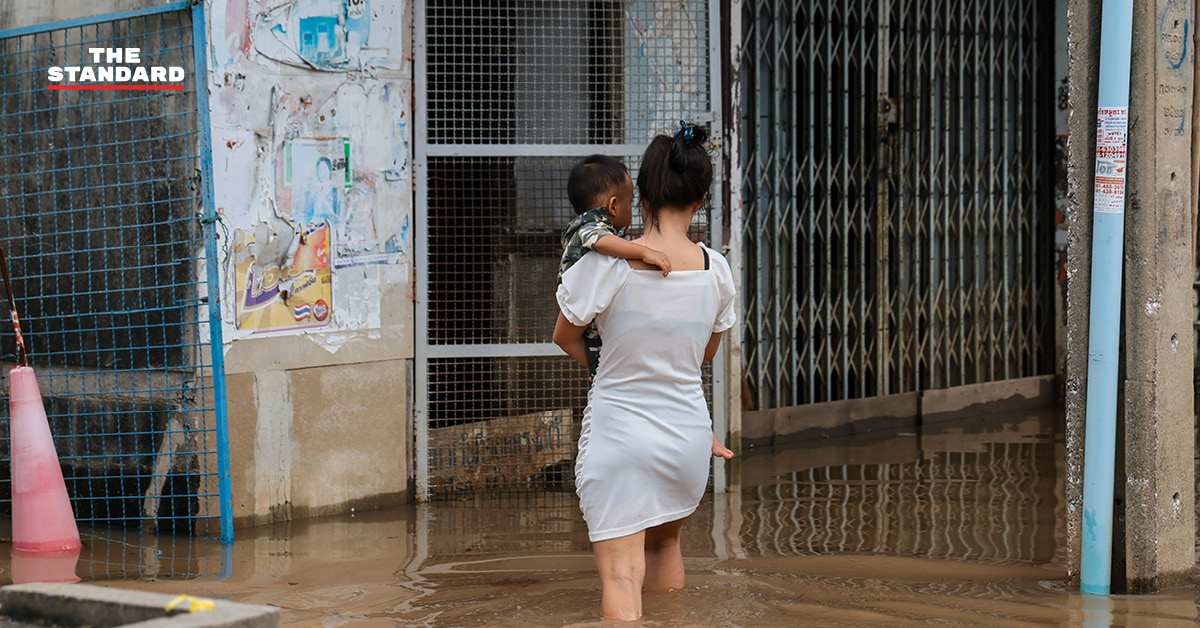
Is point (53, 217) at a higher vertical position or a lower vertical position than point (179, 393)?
higher

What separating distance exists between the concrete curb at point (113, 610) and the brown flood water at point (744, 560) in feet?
4.35

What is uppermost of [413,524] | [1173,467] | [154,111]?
[154,111]

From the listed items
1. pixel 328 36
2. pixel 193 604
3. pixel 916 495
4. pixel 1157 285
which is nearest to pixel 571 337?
pixel 193 604

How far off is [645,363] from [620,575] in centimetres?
57

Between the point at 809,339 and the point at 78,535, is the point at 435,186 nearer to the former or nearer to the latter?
the point at 78,535

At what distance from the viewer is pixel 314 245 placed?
5172mm

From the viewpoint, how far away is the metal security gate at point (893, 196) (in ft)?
23.1

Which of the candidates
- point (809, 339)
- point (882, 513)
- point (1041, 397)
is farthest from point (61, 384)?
point (1041, 397)

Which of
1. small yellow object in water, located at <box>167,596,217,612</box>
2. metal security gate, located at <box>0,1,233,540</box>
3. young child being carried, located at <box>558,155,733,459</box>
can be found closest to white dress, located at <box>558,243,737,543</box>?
young child being carried, located at <box>558,155,733,459</box>

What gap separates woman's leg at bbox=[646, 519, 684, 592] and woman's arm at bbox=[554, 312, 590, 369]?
59 centimetres

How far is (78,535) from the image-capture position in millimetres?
4699

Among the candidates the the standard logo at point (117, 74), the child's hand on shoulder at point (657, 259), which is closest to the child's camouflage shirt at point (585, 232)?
the child's hand on shoulder at point (657, 259)

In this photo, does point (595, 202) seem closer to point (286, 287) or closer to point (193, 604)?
point (193, 604)

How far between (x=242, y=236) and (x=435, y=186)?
0.98 metres
